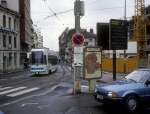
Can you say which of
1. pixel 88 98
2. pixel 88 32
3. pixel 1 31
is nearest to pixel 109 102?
pixel 88 98

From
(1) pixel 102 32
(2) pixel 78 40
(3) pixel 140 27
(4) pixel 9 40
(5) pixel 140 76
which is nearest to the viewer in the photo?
(5) pixel 140 76

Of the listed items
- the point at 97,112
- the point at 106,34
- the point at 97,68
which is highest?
the point at 106,34

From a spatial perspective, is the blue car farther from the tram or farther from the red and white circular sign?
the tram

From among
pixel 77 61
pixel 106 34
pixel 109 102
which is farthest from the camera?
pixel 106 34

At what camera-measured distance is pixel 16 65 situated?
77.7 m

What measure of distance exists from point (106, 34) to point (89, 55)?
6203 millimetres

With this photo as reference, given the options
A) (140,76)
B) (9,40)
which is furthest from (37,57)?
(140,76)

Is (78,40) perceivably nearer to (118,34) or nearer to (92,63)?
(92,63)

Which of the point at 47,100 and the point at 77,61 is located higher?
the point at 77,61

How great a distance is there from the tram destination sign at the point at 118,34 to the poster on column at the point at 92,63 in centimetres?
299

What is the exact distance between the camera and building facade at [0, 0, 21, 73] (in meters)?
68.4

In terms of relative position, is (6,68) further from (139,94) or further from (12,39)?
(139,94)

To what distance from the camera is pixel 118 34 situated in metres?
24.5

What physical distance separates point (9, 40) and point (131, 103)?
6003cm
